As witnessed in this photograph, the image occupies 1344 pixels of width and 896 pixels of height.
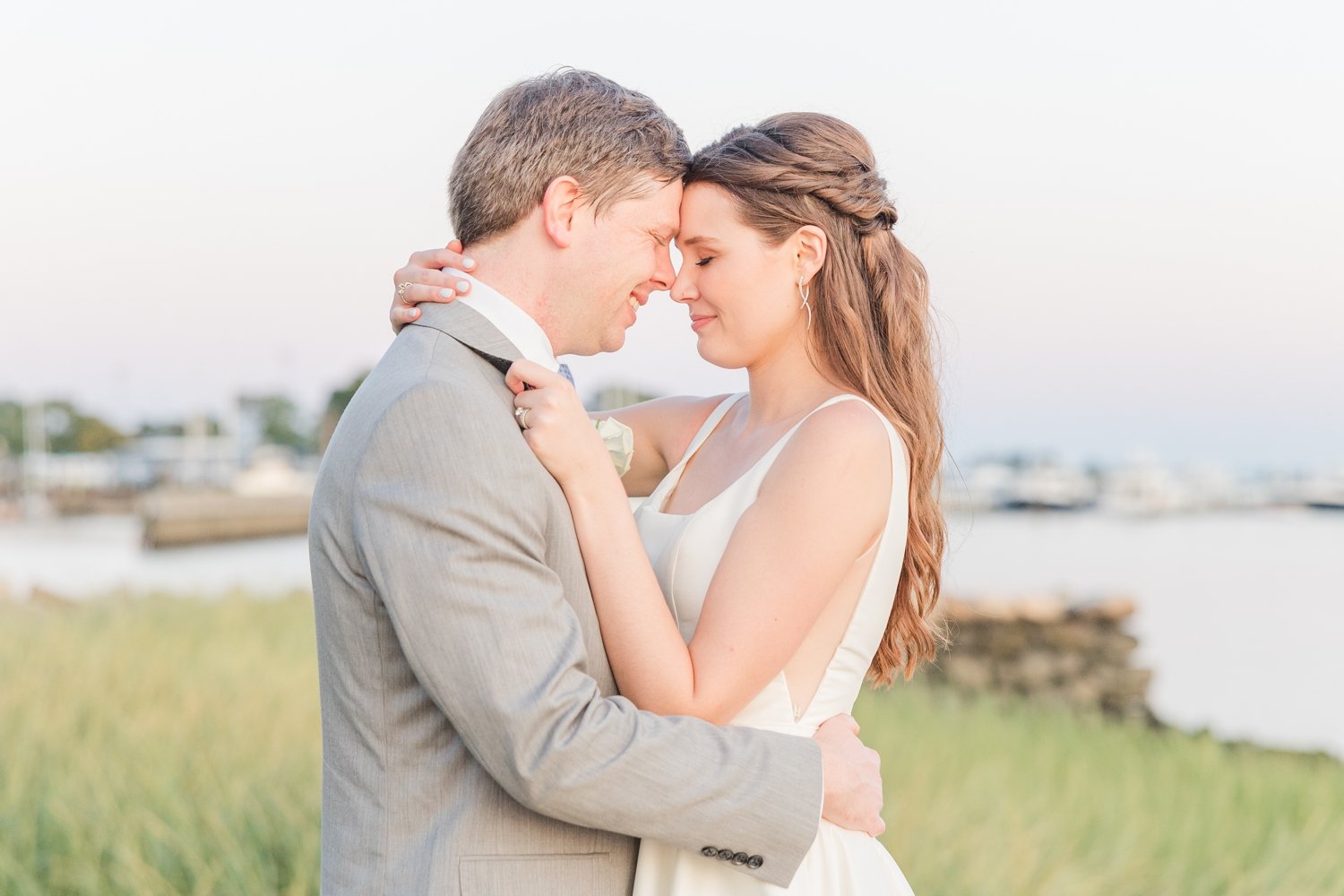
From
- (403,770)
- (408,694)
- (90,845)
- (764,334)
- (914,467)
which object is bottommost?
(90,845)

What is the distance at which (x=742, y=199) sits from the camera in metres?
2.45

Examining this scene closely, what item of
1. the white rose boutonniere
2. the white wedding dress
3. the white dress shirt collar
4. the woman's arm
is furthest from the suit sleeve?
the white rose boutonniere

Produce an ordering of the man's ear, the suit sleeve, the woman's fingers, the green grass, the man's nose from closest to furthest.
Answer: the suit sleeve, the woman's fingers, the man's ear, the man's nose, the green grass

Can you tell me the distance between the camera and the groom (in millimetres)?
1718

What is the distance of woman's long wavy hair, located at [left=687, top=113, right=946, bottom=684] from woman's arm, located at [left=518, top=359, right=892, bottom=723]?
0.21 m

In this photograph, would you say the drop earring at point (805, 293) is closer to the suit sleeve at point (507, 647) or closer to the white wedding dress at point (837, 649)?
the white wedding dress at point (837, 649)

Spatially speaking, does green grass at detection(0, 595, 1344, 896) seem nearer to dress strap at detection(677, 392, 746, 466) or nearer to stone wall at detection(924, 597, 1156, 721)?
stone wall at detection(924, 597, 1156, 721)

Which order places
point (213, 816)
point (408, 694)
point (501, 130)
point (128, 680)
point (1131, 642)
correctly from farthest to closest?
point (1131, 642) < point (128, 680) < point (213, 816) < point (501, 130) < point (408, 694)

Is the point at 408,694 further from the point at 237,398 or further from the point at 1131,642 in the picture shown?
the point at 237,398

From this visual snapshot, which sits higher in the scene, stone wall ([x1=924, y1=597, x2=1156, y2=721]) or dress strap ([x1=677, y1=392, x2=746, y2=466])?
dress strap ([x1=677, y1=392, x2=746, y2=466])

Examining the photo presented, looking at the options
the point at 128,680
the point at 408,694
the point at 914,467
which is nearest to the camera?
the point at 408,694

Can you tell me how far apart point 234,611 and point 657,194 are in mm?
8627

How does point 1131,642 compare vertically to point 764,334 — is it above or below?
below

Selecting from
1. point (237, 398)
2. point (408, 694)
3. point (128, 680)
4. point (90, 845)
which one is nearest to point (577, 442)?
point (408, 694)
